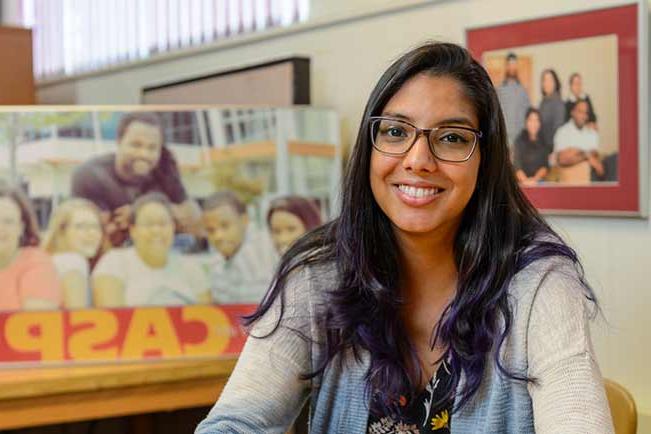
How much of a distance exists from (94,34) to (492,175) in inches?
87.9

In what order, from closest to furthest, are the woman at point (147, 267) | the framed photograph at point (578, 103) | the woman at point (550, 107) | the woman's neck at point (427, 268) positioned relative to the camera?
the woman's neck at point (427, 268)
the framed photograph at point (578, 103)
the woman at point (550, 107)
the woman at point (147, 267)

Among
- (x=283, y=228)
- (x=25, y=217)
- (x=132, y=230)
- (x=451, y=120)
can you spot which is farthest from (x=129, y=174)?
(x=451, y=120)

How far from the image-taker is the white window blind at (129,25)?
2.49 meters

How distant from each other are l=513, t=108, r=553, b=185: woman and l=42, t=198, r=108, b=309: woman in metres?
0.80

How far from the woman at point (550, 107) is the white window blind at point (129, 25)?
794mm

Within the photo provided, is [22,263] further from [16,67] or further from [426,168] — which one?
[426,168]

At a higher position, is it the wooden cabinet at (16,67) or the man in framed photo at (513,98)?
the wooden cabinet at (16,67)

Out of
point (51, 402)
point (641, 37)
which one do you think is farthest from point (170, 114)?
point (641, 37)

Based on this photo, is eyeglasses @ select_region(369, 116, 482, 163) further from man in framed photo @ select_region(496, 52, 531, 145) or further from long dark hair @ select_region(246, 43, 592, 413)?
man in framed photo @ select_region(496, 52, 531, 145)

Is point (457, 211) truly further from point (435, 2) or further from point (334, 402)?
point (435, 2)

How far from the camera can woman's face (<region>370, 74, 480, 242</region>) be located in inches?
47.8

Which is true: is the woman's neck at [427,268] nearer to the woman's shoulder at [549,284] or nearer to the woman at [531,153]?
the woman's shoulder at [549,284]

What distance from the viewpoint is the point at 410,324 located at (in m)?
1.34

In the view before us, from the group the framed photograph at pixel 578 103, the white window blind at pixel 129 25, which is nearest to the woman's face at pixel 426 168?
the framed photograph at pixel 578 103
